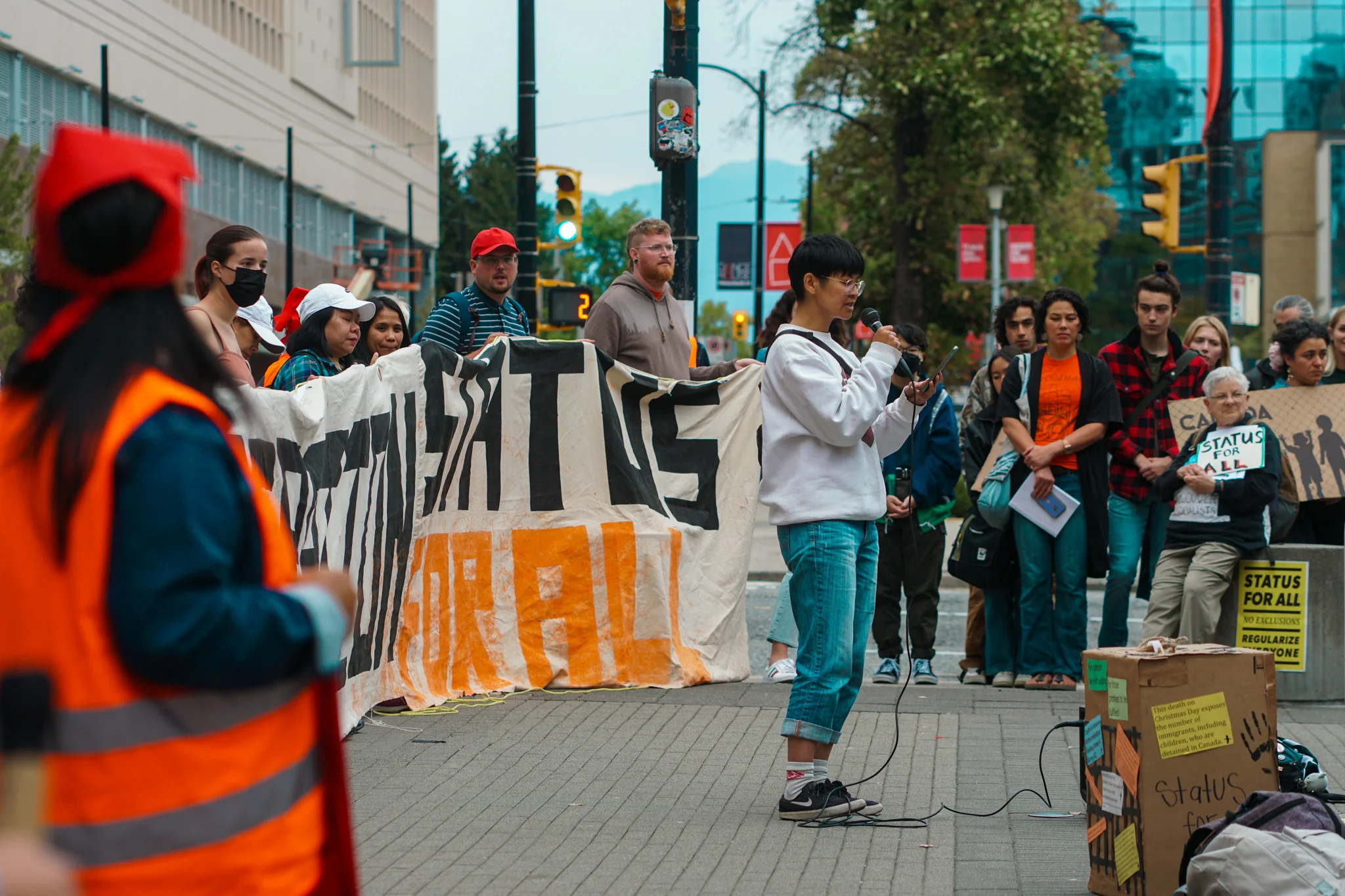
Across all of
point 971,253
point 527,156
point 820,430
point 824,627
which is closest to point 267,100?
point 971,253

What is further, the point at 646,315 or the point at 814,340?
the point at 646,315

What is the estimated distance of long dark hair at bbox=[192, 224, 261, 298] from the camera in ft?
20.3

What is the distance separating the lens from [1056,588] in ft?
28.7

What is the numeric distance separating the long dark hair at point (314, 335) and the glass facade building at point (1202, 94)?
68.2 meters

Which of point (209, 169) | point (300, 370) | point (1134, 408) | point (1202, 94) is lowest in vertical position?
point (1134, 408)

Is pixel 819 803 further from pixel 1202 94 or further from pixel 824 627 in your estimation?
pixel 1202 94

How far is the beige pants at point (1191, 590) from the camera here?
26.2 feet

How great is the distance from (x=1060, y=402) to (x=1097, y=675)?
4.08m

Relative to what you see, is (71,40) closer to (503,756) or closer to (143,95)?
(143,95)

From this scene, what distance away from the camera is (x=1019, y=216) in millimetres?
32438

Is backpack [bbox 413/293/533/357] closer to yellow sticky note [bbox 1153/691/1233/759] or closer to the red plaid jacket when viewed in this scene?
the red plaid jacket

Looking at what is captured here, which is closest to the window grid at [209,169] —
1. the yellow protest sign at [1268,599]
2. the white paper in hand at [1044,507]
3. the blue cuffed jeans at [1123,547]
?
the white paper in hand at [1044,507]

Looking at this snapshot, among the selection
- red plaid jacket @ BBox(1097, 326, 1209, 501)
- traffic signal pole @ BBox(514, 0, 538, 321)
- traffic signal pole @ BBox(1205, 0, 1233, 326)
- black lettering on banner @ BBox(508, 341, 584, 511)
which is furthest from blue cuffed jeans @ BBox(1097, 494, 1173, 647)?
traffic signal pole @ BBox(514, 0, 538, 321)

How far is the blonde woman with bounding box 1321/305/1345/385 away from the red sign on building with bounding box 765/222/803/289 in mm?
10612
